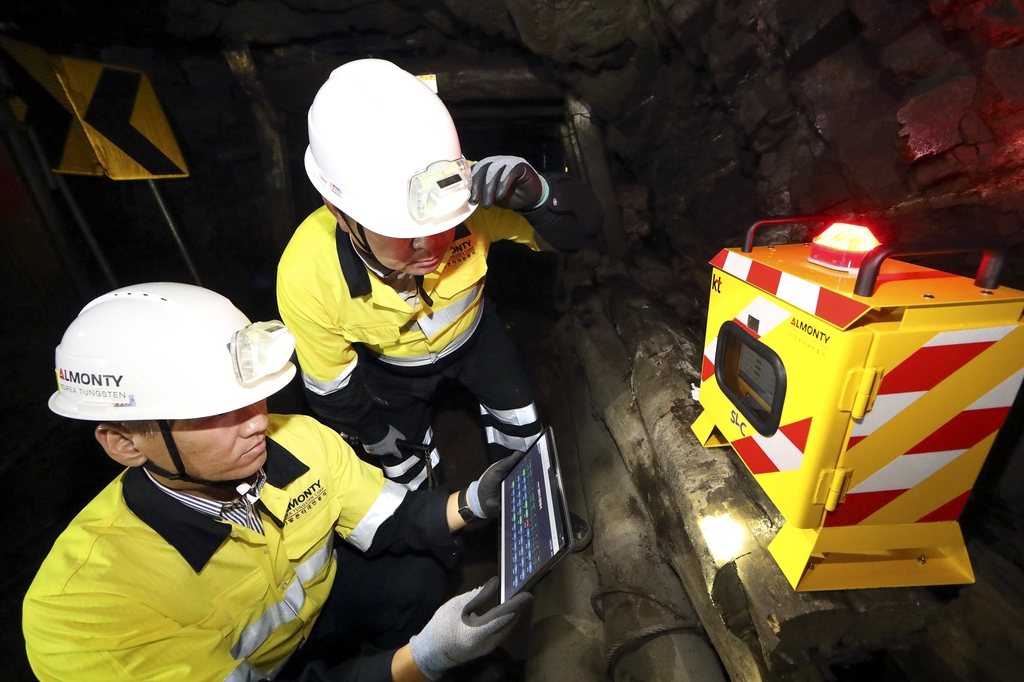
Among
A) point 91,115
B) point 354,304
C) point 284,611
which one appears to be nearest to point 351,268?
point 354,304

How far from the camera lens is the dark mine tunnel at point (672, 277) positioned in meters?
1.34

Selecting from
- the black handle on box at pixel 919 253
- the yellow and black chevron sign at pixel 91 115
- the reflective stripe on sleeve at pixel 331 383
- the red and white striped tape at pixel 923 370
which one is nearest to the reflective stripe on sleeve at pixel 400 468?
the reflective stripe on sleeve at pixel 331 383

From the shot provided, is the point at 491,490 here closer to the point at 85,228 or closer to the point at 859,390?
the point at 859,390

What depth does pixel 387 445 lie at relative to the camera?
2.82m

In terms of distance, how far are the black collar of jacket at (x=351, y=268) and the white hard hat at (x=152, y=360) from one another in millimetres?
765

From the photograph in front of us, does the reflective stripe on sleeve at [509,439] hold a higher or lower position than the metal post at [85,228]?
lower

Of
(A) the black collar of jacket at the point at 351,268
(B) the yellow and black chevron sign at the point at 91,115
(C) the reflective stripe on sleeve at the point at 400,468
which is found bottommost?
(C) the reflective stripe on sleeve at the point at 400,468

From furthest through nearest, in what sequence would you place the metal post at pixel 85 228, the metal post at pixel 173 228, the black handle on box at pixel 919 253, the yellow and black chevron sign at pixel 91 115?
1. the metal post at pixel 173 228
2. the metal post at pixel 85 228
3. the yellow and black chevron sign at pixel 91 115
4. the black handle on box at pixel 919 253

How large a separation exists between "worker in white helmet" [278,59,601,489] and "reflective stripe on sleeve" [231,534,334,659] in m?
0.90

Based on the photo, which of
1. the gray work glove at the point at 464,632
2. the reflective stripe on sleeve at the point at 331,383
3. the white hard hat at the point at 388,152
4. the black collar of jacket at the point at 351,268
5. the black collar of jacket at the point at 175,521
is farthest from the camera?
the reflective stripe on sleeve at the point at 331,383

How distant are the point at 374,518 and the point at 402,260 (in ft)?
3.85

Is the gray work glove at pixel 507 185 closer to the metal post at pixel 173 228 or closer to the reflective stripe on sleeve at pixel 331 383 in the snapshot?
the reflective stripe on sleeve at pixel 331 383

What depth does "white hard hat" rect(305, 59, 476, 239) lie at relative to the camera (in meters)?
1.76

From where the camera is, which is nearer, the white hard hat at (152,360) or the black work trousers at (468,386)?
the white hard hat at (152,360)
